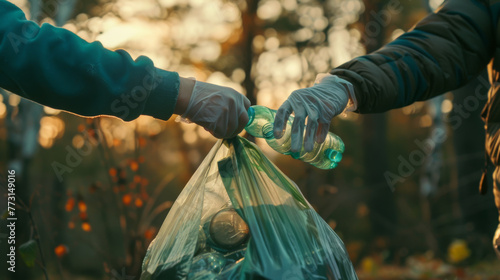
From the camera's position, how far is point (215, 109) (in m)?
1.60

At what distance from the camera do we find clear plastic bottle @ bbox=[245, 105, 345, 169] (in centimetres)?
175

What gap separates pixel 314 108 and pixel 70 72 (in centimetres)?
79

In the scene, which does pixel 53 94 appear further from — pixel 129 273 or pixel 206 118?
pixel 129 273

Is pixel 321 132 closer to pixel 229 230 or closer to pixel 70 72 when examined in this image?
pixel 229 230

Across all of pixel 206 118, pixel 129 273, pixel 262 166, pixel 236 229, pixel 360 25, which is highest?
pixel 360 25

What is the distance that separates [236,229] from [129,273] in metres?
2.29

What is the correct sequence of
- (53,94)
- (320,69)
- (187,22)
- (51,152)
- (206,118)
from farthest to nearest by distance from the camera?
1. (51,152)
2. (187,22)
3. (320,69)
4. (206,118)
5. (53,94)

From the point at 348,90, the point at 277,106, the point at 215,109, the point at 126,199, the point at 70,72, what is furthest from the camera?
the point at 277,106

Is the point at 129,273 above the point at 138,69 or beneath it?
beneath

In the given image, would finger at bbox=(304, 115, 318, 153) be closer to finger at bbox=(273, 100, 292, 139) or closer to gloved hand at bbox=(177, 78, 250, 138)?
finger at bbox=(273, 100, 292, 139)

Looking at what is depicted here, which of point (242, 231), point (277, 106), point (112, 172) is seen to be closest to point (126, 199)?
point (112, 172)

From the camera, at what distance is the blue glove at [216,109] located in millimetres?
1607

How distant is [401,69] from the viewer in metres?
1.89

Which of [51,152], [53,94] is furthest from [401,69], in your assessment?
[51,152]
